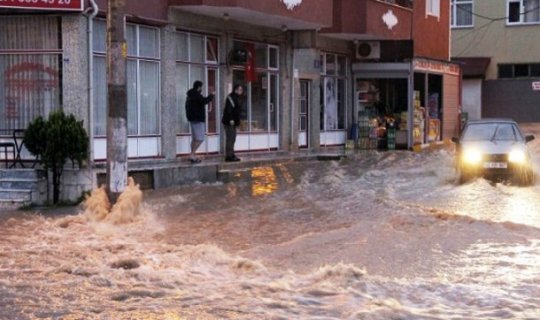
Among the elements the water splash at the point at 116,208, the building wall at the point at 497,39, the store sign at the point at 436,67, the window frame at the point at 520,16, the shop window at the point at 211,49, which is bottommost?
the water splash at the point at 116,208

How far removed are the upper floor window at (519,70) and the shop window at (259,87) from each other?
22364 millimetres

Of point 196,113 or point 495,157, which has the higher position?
point 196,113

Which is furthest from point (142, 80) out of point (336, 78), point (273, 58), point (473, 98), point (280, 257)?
point (473, 98)

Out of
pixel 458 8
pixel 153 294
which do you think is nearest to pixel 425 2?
pixel 458 8

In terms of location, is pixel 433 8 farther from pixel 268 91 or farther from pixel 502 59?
pixel 268 91

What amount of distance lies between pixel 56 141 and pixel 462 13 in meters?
33.5

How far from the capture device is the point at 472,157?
17.6 metres

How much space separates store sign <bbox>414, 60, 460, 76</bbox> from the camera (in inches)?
1225

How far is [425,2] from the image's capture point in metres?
32.8

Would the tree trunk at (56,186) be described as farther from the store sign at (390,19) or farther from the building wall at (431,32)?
the building wall at (431,32)

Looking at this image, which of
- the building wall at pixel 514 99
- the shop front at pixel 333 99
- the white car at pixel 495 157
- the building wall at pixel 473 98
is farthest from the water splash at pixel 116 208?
the building wall at pixel 514 99

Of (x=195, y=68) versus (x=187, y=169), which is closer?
(x=187, y=169)

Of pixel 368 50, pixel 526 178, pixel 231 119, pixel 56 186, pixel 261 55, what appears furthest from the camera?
pixel 368 50

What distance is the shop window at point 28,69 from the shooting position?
17.0 m
